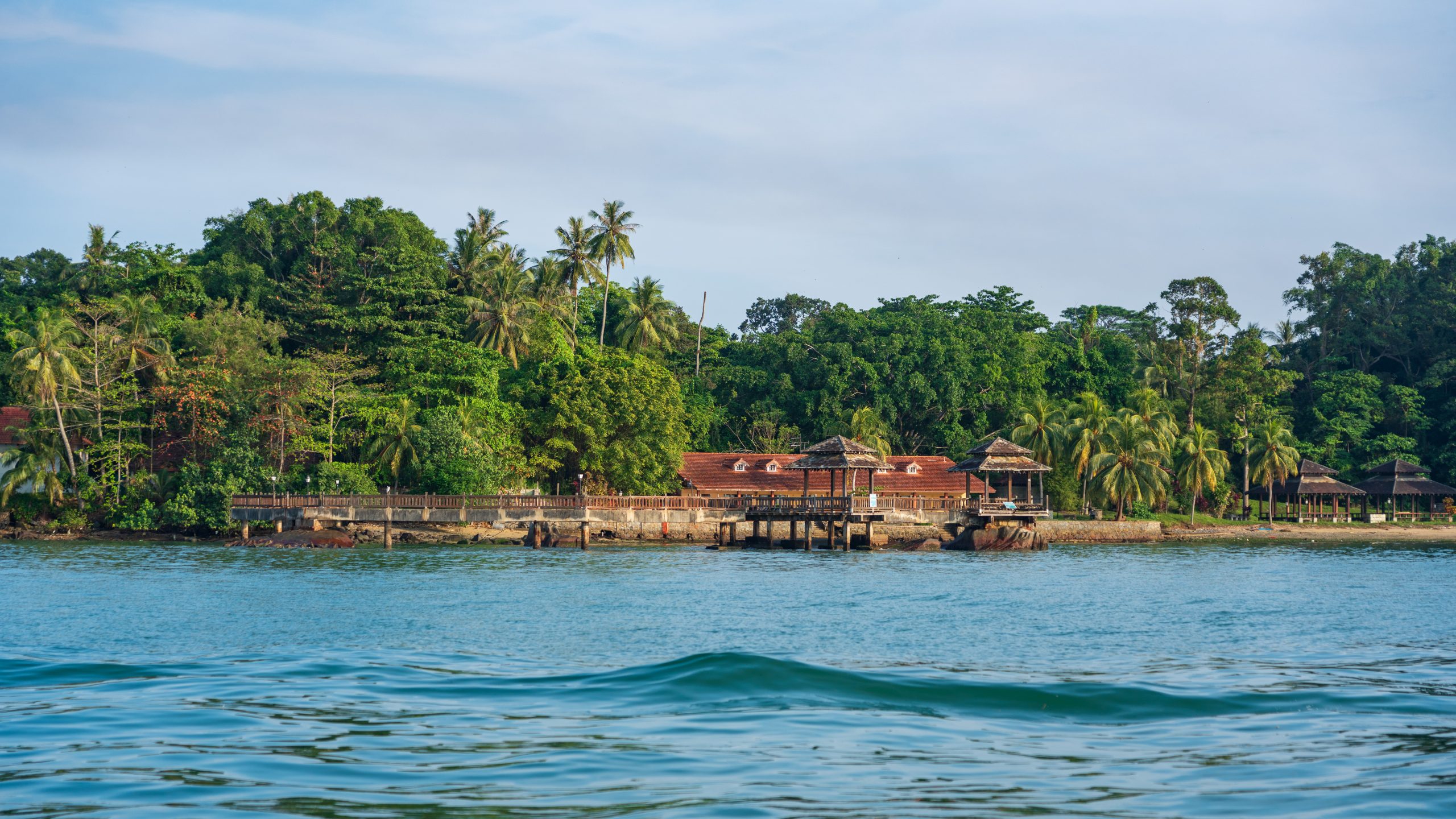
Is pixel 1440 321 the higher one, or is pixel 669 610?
pixel 1440 321

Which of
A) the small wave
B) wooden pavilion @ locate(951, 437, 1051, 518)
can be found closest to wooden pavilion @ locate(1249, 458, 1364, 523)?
wooden pavilion @ locate(951, 437, 1051, 518)

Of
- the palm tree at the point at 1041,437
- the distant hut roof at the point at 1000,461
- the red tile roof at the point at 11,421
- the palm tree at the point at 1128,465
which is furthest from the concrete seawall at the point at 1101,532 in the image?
the red tile roof at the point at 11,421

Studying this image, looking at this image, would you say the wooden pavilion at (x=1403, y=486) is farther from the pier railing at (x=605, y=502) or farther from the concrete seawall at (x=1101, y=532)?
the pier railing at (x=605, y=502)

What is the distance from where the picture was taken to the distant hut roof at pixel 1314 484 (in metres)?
67.2

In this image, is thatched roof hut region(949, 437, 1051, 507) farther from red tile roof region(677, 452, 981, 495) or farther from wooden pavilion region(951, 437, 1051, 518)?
red tile roof region(677, 452, 981, 495)

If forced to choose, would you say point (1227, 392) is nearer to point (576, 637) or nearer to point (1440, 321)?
point (1440, 321)

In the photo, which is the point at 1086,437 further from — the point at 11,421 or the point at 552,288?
the point at 11,421

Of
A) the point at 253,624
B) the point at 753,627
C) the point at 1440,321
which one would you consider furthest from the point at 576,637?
the point at 1440,321

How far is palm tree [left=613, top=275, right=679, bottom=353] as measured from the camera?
70688mm

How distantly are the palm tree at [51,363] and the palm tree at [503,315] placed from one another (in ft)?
65.0

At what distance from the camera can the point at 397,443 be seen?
167 feet

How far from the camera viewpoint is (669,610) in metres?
23.8

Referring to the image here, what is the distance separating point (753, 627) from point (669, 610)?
10.7 ft

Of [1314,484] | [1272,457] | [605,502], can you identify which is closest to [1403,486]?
[1314,484]
